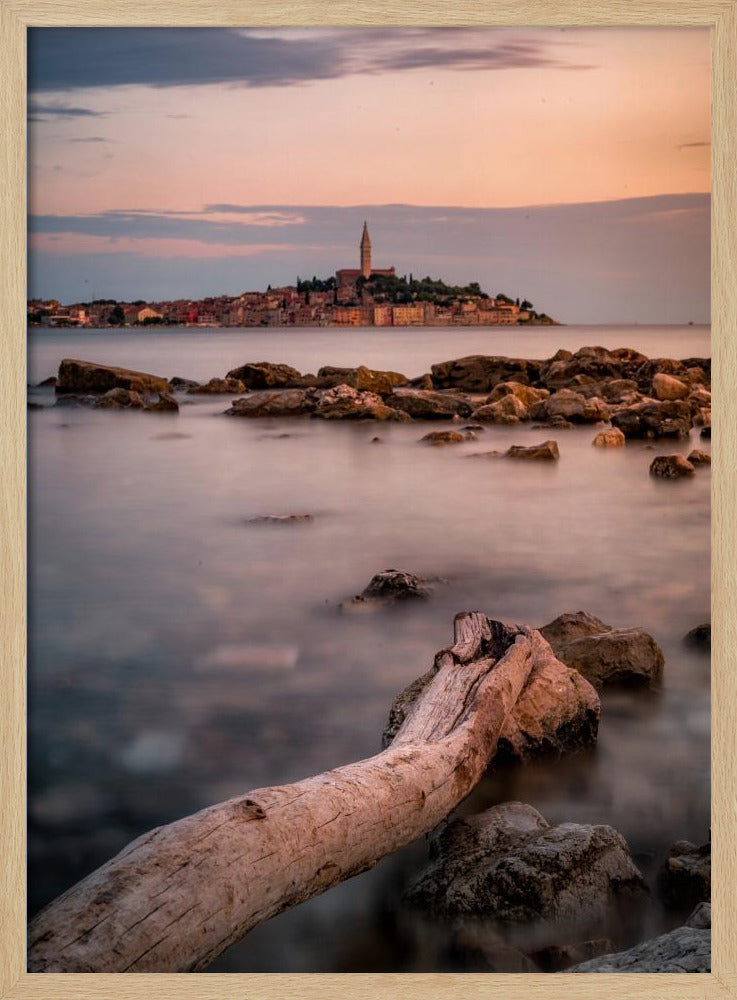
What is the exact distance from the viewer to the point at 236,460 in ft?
18.6

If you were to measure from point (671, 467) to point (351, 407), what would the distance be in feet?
7.45

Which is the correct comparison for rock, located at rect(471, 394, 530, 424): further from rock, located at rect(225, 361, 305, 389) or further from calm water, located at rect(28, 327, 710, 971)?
rock, located at rect(225, 361, 305, 389)

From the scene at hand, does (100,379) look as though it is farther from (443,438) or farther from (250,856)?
(250,856)

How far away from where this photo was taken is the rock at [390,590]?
179 inches

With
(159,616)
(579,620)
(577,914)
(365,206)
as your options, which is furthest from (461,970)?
(365,206)

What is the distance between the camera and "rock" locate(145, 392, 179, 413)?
5.84 meters

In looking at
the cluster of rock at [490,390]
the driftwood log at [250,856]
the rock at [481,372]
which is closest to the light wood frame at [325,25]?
the driftwood log at [250,856]

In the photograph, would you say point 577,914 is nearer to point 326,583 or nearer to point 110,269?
point 326,583

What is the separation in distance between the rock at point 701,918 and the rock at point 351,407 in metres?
4.14

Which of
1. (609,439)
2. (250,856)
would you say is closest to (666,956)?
(250,856)

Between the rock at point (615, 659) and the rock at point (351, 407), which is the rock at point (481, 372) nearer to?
the rock at point (351, 407)

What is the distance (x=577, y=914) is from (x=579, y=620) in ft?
5.05

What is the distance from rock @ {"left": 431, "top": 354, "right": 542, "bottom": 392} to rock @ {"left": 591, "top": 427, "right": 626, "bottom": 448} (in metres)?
0.55

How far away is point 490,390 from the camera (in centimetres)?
727
